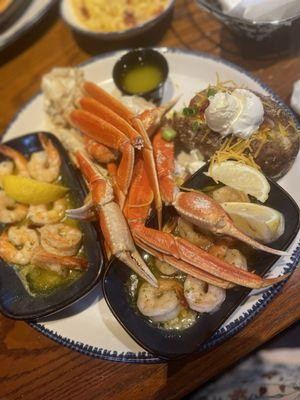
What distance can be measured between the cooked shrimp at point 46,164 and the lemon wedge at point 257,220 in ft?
2.84

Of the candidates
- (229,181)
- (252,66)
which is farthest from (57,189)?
(252,66)

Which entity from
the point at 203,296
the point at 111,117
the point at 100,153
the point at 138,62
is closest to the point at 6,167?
the point at 100,153

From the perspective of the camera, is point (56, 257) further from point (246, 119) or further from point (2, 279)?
point (246, 119)

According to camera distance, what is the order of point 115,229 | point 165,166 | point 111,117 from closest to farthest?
point 115,229 < point 165,166 < point 111,117

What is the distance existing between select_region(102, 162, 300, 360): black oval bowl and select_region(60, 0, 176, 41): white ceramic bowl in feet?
4.23

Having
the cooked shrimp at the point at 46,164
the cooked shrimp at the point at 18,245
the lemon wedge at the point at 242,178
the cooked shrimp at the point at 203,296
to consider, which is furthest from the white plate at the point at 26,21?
the cooked shrimp at the point at 203,296

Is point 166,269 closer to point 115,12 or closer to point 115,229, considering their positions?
point 115,229

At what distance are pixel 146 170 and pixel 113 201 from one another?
0.67 ft

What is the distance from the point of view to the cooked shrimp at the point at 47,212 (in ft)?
6.26

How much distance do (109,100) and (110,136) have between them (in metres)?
0.22

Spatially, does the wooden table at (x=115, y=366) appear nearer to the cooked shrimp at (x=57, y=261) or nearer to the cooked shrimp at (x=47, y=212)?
the cooked shrimp at (x=57, y=261)

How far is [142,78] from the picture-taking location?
7.26 feet

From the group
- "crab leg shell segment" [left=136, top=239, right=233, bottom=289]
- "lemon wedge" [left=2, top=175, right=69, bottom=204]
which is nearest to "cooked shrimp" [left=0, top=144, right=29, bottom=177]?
"lemon wedge" [left=2, top=175, right=69, bottom=204]

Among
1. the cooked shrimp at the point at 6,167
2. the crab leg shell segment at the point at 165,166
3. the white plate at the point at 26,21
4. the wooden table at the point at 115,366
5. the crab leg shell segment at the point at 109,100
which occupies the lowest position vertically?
the wooden table at the point at 115,366
